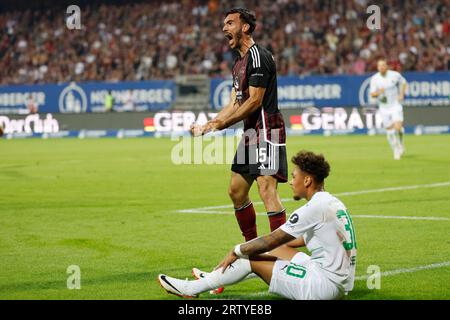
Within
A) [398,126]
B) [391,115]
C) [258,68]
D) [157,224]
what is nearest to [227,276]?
[258,68]

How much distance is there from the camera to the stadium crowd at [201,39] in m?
39.5

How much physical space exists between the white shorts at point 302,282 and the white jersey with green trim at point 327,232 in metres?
0.06

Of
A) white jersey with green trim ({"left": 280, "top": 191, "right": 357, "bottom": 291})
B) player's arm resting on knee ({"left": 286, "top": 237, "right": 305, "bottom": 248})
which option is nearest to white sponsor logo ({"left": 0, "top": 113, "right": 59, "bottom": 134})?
player's arm resting on knee ({"left": 286, "top": 237, "right": 305, "bottom": 248})

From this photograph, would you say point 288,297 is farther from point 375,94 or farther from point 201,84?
point 201,84

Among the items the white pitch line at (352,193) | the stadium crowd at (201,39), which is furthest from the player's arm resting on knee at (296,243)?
the stadium crowd at (201,39)

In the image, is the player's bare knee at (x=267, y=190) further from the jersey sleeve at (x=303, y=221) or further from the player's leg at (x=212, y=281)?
the jersey sleeve at (x=303, y=221)

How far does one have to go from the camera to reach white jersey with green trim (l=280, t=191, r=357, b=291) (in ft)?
23.6

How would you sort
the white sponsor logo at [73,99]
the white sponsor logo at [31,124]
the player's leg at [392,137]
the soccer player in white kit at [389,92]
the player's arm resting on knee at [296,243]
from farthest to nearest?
the white sponsor logo at [73,99] < the white sponsor logo at [31,124] < the soccer player in white kit at [389,92] < the player's leg at [392,137] < the player's arm resting on knee at [296,243]

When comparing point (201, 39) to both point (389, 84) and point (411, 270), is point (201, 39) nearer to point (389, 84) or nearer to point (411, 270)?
point (389, 84)

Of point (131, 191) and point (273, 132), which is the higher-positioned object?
point (273, 132)

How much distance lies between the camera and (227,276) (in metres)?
7.56

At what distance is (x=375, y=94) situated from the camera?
78.3ft
